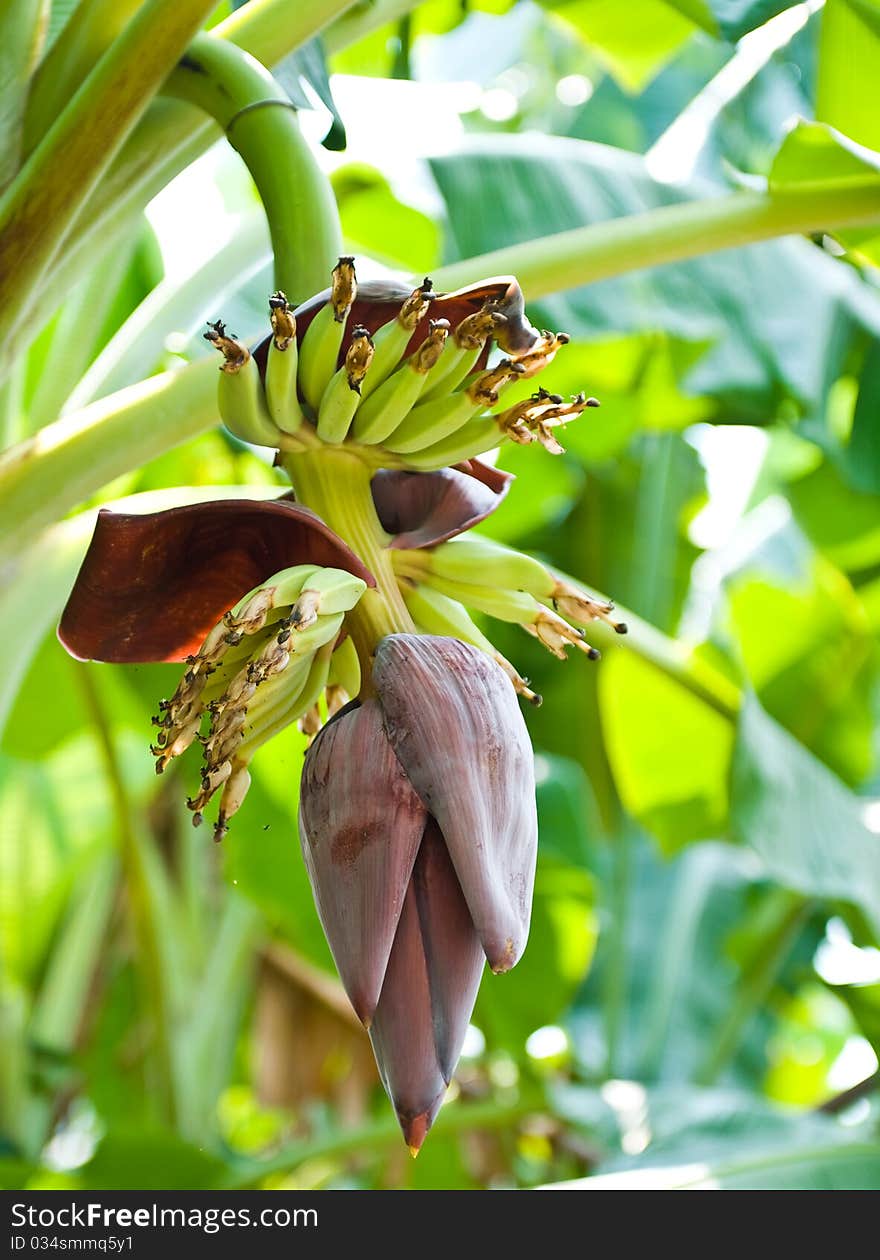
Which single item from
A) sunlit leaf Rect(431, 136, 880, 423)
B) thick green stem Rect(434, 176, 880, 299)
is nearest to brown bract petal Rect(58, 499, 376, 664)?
thick green stem Rect(434, 176, 880, 299)

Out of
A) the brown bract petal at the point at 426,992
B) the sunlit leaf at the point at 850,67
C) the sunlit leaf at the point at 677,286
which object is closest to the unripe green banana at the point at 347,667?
the brown bract petal at the point at 426,992

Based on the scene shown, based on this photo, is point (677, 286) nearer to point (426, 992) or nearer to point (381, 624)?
point (381, 624)

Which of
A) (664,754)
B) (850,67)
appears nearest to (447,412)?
(850,67)

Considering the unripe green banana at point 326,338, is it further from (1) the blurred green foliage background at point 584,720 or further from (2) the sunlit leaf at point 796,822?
(2) the sunlit leaf at point 796,822

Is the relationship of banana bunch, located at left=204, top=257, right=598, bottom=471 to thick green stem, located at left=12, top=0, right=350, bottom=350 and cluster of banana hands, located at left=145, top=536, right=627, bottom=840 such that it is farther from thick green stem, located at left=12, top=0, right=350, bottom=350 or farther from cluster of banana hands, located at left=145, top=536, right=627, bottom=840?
thick green stem, located at left=12, top=0, right=350, bottom=350

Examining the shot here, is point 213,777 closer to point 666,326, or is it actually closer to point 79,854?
point 666,326
